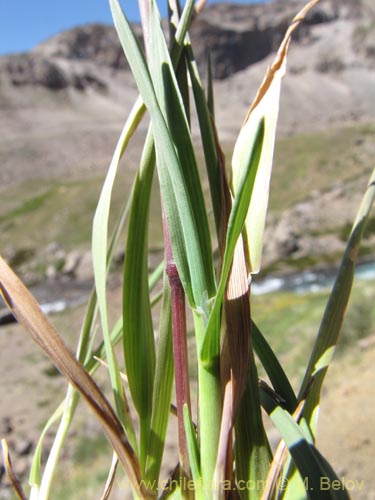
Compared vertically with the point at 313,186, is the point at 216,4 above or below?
above

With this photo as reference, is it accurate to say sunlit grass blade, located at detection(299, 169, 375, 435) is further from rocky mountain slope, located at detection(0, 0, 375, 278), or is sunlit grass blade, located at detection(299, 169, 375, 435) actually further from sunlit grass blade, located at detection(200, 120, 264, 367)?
rocky mountain slope, located at detection(0, 0, 375, 278)

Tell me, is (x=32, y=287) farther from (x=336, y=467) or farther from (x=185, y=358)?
(x=185, y=358)

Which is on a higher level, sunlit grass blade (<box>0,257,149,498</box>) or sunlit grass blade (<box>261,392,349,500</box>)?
sunlit grass blade (<box>0,257,149,498</box>)

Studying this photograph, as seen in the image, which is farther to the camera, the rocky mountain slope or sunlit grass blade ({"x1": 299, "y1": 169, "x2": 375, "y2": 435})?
the rocky mountain slope

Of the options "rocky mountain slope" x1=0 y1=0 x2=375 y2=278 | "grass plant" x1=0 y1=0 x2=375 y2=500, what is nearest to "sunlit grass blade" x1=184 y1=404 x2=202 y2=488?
"grass plant" x1=0 y1=0 x2=375 y2=500

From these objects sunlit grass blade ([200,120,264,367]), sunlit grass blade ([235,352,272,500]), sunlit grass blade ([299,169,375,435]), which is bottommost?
sunlit grass blade ([235,352,272,500])

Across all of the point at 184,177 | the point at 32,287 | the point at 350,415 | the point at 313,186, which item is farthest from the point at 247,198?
the point at 313,186

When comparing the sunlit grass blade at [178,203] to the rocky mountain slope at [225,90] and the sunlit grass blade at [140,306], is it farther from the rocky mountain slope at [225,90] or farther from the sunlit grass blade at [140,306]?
the rocky mountain slope at [225,90]

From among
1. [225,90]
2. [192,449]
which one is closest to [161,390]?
[192,449]
